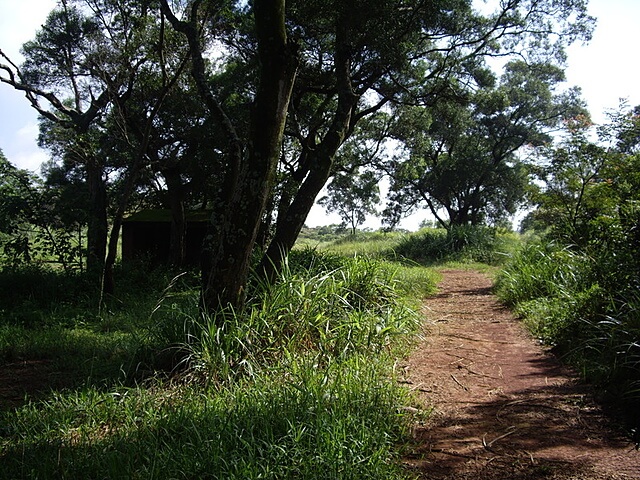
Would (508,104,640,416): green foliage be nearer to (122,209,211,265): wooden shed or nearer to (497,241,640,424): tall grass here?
→ (497,241,640,424): tall grass

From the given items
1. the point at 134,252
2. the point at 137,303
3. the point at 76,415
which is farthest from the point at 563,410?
the point at 134,252

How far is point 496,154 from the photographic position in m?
21.0

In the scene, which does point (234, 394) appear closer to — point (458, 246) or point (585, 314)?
point (585, 314)

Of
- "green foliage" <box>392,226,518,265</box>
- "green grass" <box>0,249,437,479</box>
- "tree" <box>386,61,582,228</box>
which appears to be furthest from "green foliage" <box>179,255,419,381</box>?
"tree" <box>386,61,582,228</box>

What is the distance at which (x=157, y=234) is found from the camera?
1437cm

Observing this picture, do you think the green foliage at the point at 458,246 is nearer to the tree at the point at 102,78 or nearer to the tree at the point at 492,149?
the tree at the point at 492,149

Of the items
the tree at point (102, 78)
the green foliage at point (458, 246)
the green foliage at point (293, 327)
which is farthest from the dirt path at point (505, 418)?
the green foliage at point (458, 246)

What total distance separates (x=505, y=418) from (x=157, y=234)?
1291 centimetres

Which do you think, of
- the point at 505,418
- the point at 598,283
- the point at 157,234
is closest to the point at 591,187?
the point at 598,283

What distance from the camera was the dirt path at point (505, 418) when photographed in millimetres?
2480

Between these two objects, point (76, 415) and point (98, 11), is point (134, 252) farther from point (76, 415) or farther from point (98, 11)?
point (76, 415)

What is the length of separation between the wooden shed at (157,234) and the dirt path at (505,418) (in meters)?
A: 10.1

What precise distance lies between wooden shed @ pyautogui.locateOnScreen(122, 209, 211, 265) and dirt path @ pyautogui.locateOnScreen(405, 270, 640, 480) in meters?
10.1

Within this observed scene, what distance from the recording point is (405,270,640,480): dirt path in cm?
248
